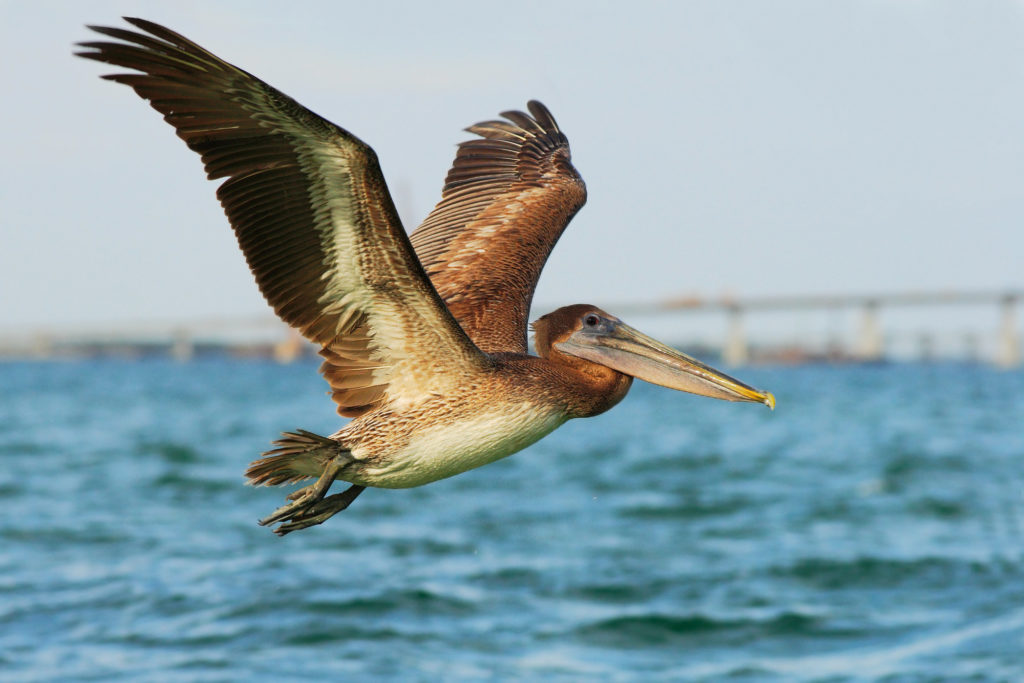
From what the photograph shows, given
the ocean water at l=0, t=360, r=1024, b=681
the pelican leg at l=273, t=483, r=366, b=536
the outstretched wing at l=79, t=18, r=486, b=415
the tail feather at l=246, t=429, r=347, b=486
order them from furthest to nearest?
the ocean water at l=0, t=360, r=1024, b=681 → the pelican leg at l=273, t=483, r=366, b=536 → the tail feather at l=246, t=429, r=347, b=486 → the outstretched wing at l=79, t=18, r=486, b=415

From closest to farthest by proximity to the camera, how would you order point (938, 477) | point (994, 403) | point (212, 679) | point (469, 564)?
point (212, 679), point (469, 564), point (938, 477), point (994, 403)

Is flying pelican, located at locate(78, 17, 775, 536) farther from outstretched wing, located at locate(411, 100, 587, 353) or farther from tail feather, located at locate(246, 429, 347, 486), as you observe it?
outstretched wing, located at locate(411, 100, 587, 353)

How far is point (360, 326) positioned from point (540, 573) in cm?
1097

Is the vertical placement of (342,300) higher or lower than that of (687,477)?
higher

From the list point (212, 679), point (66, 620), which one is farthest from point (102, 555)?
point (212, 679)

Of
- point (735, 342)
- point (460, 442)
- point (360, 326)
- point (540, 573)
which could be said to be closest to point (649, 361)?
Answer: point (460, 442)

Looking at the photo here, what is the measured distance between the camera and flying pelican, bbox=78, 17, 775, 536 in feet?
14.1

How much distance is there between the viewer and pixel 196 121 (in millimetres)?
4336

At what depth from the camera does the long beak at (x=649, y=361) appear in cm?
500

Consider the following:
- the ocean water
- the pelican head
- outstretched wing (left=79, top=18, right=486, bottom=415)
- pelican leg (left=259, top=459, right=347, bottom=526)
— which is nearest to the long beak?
the pelican head

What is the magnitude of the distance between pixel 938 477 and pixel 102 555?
16.7 m

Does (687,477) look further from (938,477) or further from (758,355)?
(758,355)

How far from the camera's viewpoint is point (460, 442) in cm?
505

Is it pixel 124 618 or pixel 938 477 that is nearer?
pixel 124 618
